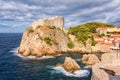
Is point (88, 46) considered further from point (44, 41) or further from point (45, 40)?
point (44, 41)

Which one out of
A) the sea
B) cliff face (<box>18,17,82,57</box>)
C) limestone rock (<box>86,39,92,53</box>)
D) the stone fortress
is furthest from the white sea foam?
the stone fortress

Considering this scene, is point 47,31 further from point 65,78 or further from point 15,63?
point 65,78

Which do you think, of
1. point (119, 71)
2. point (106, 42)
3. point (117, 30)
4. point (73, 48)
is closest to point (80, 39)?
point (73, 48)

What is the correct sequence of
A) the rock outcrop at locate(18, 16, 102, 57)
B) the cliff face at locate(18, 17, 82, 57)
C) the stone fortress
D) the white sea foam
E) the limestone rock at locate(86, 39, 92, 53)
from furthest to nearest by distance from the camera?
the stone fortress
the limestone rock at locate(86, 39, 92, 53)
the rock outcrop at locate(18, 16, 102, 57)
the cliff face at locate(18, 17, 82, 57)
the white sea foam

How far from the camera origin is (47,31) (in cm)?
8006

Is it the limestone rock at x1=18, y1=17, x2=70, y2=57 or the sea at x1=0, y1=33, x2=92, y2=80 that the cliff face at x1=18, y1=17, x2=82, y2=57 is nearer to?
the limestone rock at x1=18, y1=17, x2=70, y2=57

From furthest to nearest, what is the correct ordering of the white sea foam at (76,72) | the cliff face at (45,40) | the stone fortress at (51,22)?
the stone fortress at (51,22), the cliff face at (45,40), the white sea foam at (76,72)

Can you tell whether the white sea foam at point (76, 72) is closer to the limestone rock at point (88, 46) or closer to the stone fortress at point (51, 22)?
the limestone rock at point (88, 46)

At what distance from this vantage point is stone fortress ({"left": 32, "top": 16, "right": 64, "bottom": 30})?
84.5 m

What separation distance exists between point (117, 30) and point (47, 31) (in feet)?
154

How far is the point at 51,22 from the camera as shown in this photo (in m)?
87.9

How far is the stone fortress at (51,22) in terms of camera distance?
84.5m

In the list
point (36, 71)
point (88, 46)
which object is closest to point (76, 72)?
point (36, 71)

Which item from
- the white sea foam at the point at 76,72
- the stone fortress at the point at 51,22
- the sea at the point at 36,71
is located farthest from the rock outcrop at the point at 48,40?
the white sea foam at the point at 76,72
